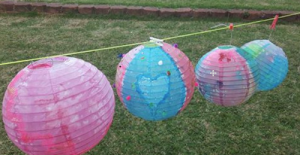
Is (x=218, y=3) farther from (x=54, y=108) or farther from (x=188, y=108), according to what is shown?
(x=54, y=108)

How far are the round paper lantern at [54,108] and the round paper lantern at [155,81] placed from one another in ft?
1.08

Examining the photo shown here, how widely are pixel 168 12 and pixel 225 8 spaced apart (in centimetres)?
121

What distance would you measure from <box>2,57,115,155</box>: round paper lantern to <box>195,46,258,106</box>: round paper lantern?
920 millimetres

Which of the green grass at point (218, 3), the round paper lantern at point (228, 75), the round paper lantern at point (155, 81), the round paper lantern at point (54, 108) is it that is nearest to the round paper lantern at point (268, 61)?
the round paper lantern at point (228, 75)

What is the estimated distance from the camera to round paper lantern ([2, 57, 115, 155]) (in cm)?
146

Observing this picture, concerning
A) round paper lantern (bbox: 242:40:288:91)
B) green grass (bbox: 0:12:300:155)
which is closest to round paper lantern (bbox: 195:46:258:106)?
round paper lantern (bbox: 242:40:288:91)

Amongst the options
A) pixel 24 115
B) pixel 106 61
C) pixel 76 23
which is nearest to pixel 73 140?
pixel 24 115

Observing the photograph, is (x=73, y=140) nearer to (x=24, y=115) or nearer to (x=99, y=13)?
(x=24, y=115)

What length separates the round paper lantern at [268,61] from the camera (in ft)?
7.59

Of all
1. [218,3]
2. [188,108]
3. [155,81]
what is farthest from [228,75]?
[218,3]

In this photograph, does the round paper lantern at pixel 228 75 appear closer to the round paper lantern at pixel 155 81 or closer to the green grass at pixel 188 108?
the round paper lantern at pixel 155 81

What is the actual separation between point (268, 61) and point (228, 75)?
0.45 m

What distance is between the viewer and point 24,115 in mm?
1470

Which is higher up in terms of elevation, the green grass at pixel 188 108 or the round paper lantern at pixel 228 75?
the round paper lantern at pixel 228 75
